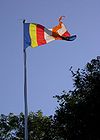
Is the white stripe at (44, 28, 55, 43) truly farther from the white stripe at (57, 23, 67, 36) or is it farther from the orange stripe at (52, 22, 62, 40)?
the white stripe at (57, 23, 67, 36)

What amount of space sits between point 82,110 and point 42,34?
59.5 ft

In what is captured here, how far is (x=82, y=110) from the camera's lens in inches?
1774

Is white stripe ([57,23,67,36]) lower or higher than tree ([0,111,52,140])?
lower

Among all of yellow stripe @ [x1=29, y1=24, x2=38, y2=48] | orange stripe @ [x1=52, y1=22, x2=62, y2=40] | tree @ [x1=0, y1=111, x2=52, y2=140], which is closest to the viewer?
yellow stripe @ [x1=29, y1=24, x2=38, y2=48]

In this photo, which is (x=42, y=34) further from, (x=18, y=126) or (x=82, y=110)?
(x=18, y=126)

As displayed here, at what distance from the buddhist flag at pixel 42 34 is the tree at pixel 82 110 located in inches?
648

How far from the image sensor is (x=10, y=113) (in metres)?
78.4

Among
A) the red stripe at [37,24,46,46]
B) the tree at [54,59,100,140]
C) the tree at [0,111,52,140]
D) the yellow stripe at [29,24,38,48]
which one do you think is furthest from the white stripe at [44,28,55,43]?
the tree at [0,111,52,140]

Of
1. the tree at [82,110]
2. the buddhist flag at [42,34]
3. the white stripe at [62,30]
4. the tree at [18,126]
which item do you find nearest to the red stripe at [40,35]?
the buddhist flag at [42,34]

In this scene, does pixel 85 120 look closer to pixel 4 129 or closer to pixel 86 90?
pixel 86 90

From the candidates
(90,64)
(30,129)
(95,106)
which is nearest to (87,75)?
(90,64)

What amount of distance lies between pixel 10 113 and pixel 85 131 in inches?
1433

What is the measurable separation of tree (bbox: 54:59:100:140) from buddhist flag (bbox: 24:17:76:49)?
1646cm

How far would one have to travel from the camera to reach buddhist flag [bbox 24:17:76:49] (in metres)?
28.2
